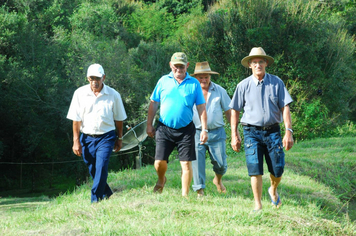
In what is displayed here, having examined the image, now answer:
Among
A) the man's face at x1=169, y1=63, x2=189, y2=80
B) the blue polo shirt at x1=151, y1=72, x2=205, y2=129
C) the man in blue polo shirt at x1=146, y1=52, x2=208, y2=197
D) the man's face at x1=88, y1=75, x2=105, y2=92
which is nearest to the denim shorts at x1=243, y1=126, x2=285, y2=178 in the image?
the man in blue polo shirt at x1=146, y1=52, x2=208, y2=197

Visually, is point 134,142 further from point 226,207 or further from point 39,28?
point 39,28

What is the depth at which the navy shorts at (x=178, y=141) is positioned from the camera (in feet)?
24.0

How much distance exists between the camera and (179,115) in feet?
23.9

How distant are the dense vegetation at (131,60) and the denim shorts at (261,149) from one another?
15818 mm

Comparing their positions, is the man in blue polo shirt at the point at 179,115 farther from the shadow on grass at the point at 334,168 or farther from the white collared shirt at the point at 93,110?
the shadow on grass at the point at 334,168

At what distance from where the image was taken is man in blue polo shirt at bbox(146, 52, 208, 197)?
7.29 metres

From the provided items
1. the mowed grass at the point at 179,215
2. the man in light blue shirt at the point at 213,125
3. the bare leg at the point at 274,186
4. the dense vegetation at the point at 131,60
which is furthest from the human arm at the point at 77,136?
the dense vegetation at the point at 131,60

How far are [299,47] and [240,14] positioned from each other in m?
3.30

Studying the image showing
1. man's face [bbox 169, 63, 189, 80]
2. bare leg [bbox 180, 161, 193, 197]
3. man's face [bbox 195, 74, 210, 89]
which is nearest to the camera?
bare leg [bbox 180, 161, 193, 197]

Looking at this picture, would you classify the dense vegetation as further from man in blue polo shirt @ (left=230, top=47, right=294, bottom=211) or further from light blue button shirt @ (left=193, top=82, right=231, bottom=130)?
man in blue polo shirt @ (left=230, top=47, right=294, bottom=211)

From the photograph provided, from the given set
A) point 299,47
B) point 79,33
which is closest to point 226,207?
point 299,47

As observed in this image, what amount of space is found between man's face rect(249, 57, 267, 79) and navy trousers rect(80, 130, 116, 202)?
247 cm

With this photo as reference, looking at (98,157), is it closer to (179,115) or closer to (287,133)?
(179,115)

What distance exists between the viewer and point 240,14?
23.4 m
